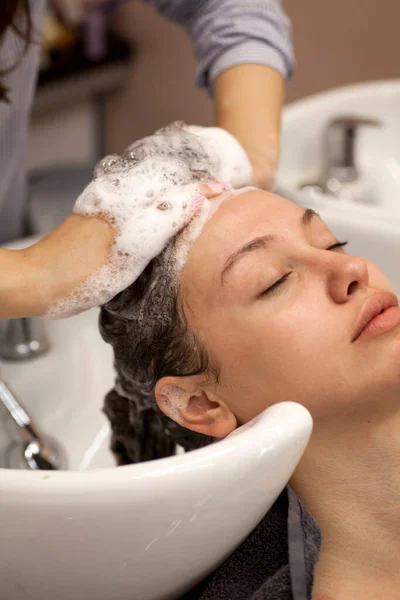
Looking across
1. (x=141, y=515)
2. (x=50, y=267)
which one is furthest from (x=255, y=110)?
(x=141, y=515)

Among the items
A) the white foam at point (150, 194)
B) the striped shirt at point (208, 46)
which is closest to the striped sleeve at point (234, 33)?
the striped shirt at point (208, 46)

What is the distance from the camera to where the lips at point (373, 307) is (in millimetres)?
872

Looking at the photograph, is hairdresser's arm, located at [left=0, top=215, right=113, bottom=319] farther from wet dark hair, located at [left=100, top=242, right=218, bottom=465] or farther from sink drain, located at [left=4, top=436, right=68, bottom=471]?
sink drain, located at [left=4, top=436, right=68, bottom=471]

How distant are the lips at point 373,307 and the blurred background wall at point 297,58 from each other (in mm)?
1200

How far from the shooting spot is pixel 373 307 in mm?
892

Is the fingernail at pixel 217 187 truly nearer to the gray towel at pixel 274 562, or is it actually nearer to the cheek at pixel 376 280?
the cheek at pixel 376 280

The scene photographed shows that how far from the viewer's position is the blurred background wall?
193cm

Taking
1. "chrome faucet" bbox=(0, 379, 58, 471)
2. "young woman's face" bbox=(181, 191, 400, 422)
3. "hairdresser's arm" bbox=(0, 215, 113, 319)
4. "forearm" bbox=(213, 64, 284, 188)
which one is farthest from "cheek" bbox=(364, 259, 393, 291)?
"chrome faucet" bbox=(0, 379, 58, 471)

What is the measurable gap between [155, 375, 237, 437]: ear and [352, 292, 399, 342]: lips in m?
0.19

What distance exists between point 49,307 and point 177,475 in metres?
0.28

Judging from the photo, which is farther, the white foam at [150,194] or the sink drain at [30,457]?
the sink drain at [30,457]

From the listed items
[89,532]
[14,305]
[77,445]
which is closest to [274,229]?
[14,305]

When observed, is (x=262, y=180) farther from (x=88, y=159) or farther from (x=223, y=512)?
(x=88, y=159)

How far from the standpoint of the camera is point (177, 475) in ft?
2.20
